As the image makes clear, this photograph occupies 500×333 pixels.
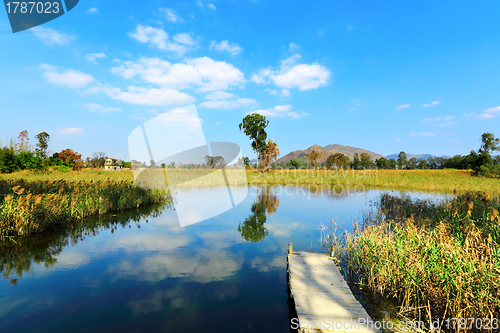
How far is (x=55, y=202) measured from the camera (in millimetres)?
12406

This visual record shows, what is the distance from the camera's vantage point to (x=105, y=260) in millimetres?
9031

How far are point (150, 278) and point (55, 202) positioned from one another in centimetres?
879

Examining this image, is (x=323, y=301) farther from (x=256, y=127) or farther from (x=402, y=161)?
(x=402, y=161)

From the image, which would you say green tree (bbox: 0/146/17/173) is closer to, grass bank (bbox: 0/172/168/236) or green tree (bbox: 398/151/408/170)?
grass bank (bbox: 0/172/168/236)

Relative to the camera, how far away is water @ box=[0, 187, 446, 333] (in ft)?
18.2

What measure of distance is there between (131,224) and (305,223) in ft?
36.0

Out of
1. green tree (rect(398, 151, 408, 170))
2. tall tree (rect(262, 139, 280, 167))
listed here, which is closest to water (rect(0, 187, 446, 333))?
tall tree (rect(262, 139, 280, 167))

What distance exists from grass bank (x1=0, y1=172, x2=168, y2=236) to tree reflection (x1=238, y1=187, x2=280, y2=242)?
9.33m

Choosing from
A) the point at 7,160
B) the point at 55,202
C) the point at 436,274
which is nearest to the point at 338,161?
the point at 55,202

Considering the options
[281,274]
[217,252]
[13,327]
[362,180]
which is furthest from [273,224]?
[362,180]

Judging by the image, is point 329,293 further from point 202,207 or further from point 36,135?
point 36,135

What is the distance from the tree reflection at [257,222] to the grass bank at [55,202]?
30.6 feet

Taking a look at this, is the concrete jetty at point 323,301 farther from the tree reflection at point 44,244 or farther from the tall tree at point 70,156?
the tall tree at point 70,156

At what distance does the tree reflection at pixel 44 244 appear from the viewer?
7.96 metres
